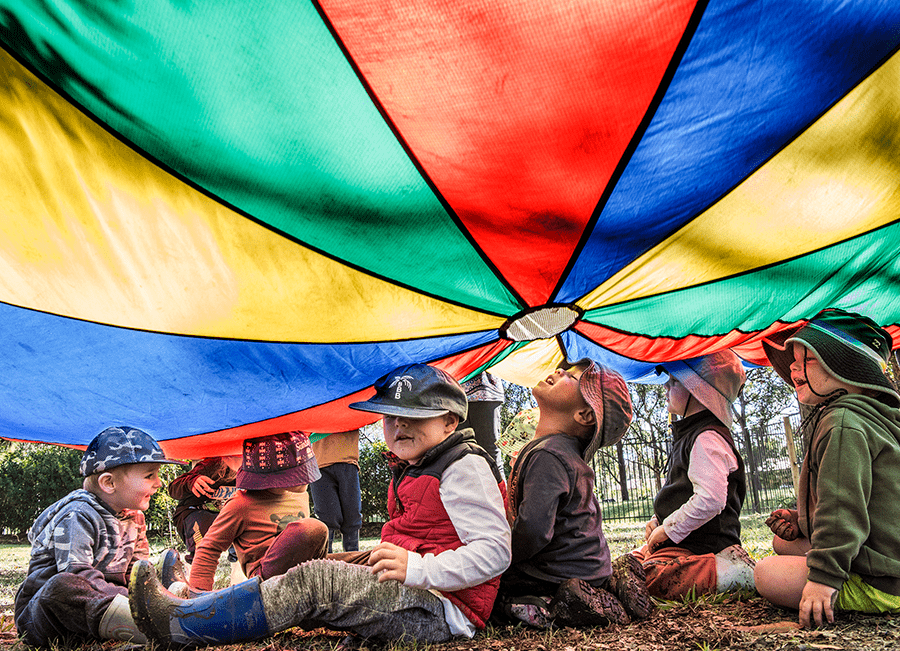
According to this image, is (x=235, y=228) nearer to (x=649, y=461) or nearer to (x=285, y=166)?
(x=285, y=166)

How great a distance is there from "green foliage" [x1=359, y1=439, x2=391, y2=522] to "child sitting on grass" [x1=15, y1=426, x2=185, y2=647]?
411 inches

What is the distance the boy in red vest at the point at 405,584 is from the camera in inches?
79.0

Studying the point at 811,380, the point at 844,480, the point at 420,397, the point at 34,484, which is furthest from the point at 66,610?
the point at 34,484

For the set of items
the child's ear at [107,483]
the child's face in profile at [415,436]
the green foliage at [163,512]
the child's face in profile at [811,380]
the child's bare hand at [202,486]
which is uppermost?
the child's face in profile at [811,380]

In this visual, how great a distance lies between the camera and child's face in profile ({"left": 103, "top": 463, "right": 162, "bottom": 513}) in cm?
290

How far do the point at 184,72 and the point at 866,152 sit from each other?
2333 millimetres

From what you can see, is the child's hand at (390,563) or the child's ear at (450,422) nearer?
the child's hand at (390,563)

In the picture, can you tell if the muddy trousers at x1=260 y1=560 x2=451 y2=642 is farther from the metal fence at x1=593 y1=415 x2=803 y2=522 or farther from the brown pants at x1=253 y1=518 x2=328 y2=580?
the metal fence at x1=593 y1=415 x2=803 y2=522

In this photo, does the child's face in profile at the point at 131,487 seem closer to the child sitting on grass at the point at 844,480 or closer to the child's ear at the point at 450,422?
the child's ear at the point at 450,422

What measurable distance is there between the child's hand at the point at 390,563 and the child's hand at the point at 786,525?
5.84 feet

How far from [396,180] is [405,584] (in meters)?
1.36

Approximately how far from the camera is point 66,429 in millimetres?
3598

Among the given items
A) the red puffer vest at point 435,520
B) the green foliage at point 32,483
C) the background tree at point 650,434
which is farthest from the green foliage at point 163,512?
the red puffer vest at point 435,520

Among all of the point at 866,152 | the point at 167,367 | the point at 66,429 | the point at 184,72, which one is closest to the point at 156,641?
the point at 167,367
